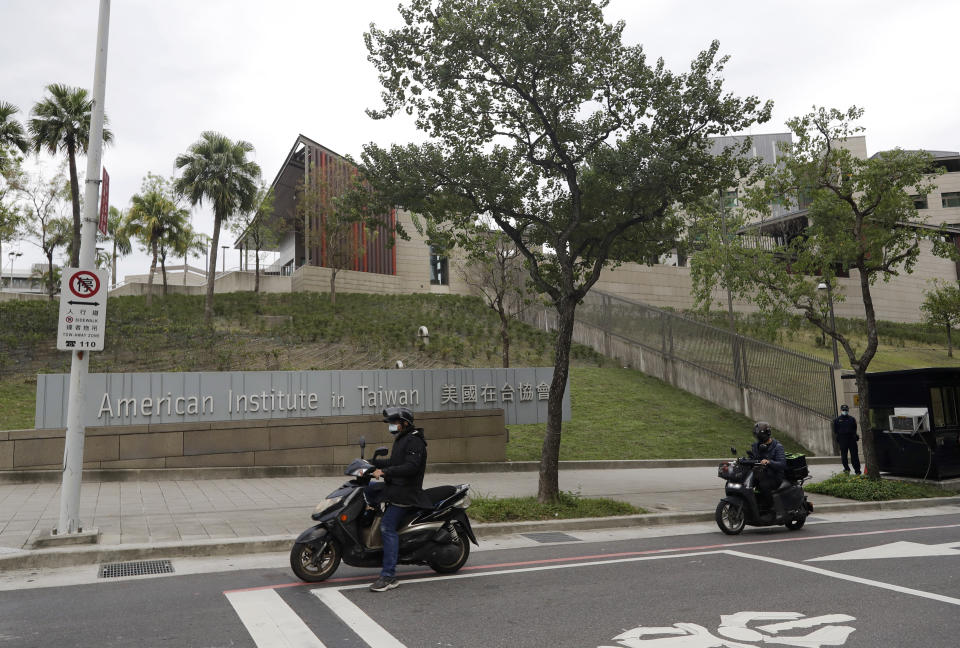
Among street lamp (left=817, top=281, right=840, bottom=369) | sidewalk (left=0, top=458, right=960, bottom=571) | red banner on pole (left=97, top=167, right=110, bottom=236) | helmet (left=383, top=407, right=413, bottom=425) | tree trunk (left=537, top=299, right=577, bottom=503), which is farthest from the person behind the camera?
street lamp (left=817, top=281, right=840, bottom=369)

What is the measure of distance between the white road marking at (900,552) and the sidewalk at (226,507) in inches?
111

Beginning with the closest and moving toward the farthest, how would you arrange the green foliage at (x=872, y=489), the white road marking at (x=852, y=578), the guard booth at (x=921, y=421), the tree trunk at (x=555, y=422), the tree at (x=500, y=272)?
the white road marking at (x=852, y=578)
the tree trunk at (x=555, y=422)
the green foliage at (x=872, y=489)
the guard booth at (x=921, y=421)
the tree at (x=500, y=272)

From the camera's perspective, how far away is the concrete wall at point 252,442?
13281 mm

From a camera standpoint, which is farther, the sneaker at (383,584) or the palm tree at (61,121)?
the palm tree at (61,121)

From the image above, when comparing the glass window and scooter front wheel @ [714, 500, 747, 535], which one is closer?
scooter front wheel @ [714, 500, 747, 535]

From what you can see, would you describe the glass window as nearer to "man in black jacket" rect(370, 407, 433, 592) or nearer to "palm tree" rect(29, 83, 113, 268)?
"palm tree" rect(29, 83, 113, 268)

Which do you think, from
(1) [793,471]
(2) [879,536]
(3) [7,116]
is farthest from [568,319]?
(3) [7,116]

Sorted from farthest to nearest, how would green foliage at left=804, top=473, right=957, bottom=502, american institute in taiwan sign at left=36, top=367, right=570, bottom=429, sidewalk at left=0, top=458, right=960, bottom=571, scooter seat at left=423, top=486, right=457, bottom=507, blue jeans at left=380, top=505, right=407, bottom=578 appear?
american institute in taiwan sign at left=36, top=367, right=570, bottom=429, green foliage at left=804, top=473, right=957, bottom=502, sidewalk at left=0, top=458, right=960, bottom=571, scooter seat at left=423, top=486, right=457, bottom=507, blue jeans at left=380, top=505, right=407, bottom=578

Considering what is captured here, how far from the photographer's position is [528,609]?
226 inches

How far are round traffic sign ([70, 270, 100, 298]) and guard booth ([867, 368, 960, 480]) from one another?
50.6 ft

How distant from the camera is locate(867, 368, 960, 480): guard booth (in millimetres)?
14305

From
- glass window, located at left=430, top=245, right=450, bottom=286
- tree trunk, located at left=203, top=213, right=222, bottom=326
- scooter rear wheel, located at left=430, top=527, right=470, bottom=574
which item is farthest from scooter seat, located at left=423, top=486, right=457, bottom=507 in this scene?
glass window, located at left=430, top=245, right=450, bottom=286

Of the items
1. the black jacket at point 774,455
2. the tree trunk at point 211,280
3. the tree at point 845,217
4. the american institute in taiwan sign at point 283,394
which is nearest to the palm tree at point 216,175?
the tree trunk at point 211,280

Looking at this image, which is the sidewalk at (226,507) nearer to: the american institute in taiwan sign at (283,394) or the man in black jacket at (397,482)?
the american institute in taiwan sign at (283,394)
